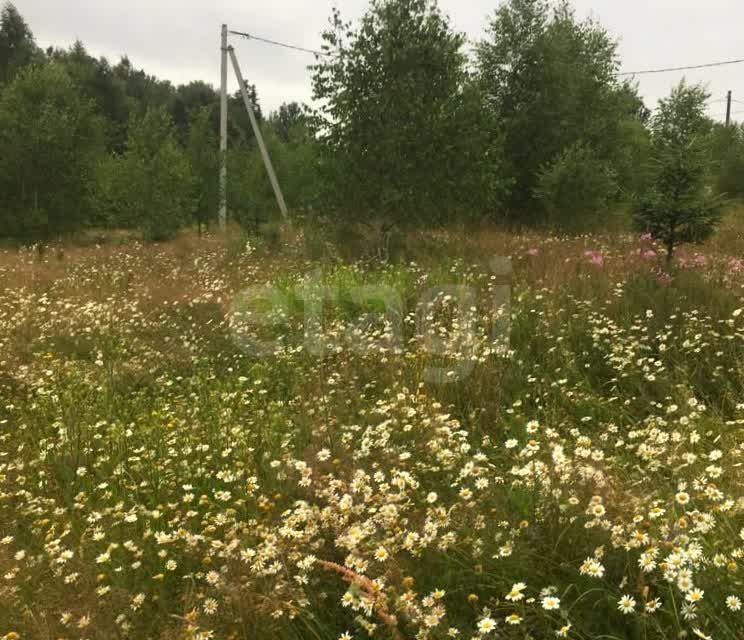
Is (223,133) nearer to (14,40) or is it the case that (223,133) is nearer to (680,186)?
(680,186)

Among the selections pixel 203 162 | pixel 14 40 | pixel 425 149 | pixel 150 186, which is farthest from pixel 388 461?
pixel 14 40

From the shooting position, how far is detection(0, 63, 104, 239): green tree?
22.6m

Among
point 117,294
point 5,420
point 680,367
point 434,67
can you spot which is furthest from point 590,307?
point 434,67

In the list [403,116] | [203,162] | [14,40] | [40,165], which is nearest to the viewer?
[403,116]

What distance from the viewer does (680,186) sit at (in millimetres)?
8602

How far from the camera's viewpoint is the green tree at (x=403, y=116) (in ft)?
38.7

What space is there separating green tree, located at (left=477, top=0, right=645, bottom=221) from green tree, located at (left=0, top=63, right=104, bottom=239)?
16.4 metres

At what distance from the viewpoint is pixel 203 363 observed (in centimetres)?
597

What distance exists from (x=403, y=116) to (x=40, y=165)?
1785cm

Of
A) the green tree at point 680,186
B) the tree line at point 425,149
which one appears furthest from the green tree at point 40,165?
the green tree at point 680,186

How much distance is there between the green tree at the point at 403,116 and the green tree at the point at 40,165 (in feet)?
50.4

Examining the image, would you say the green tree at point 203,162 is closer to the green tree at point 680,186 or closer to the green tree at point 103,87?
the green tree at point 680,186

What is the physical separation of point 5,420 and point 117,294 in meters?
4.96

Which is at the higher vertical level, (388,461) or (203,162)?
(203,162)
